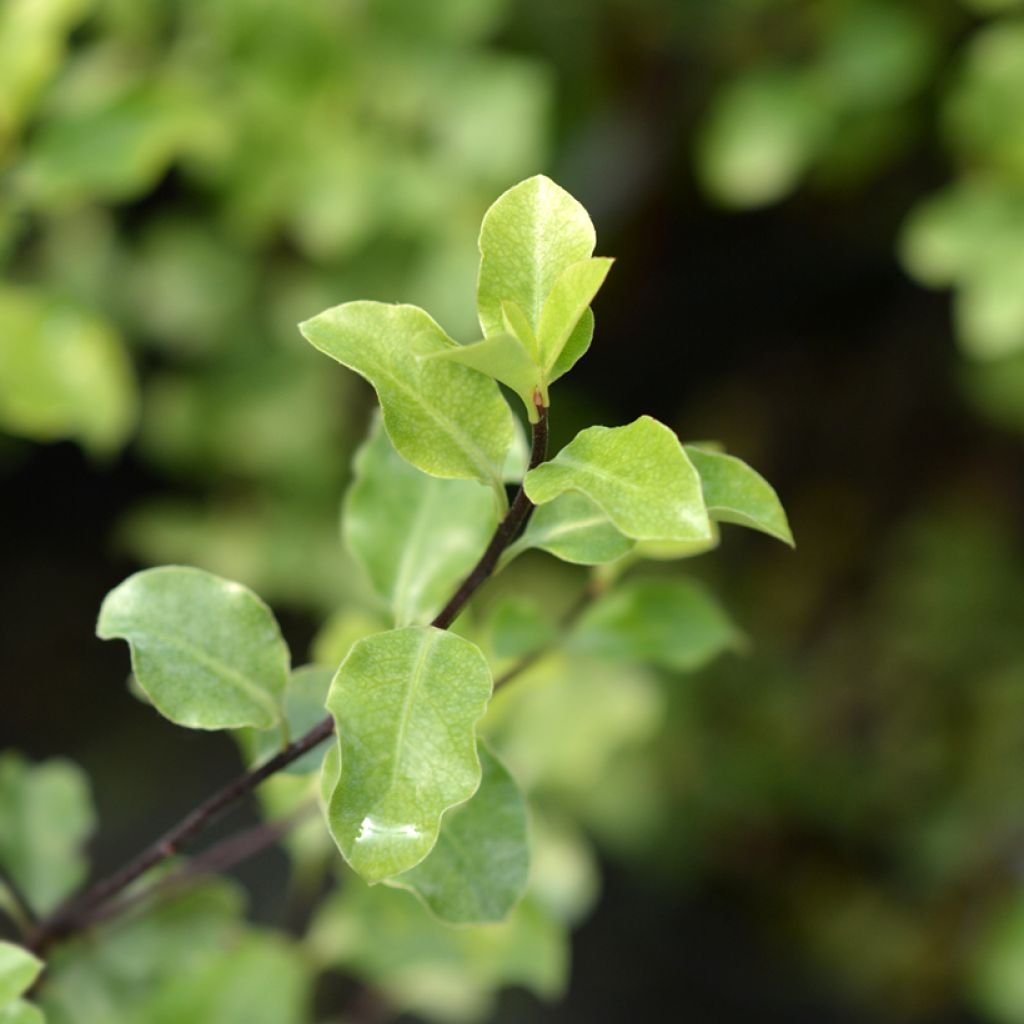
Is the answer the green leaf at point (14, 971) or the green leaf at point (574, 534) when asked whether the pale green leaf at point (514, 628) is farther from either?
the green leaf at point (14, 971)

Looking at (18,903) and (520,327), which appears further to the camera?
(18,903)

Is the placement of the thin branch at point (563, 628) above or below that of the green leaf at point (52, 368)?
below

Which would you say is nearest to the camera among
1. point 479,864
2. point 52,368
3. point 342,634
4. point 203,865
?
point 479,864

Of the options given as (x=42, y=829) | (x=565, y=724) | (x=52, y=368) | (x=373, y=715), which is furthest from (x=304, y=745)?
(x=52, y=368)

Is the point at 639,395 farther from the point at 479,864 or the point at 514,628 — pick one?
the point at 479,864

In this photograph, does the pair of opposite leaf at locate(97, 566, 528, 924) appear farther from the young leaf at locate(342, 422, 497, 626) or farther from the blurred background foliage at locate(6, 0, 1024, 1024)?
the blurred background foliage at locate(6, 0, 1024, 1024)

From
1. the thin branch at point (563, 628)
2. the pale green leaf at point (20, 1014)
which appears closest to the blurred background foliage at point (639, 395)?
the thin branch at point (563, 628)
